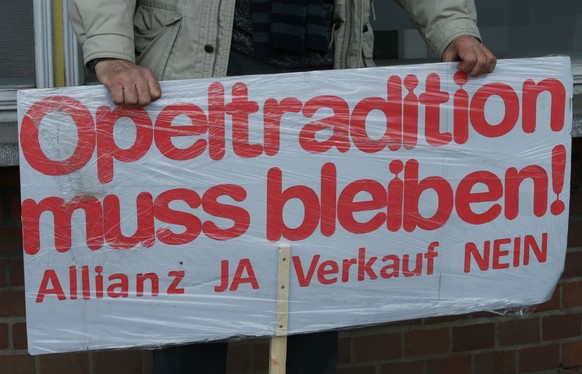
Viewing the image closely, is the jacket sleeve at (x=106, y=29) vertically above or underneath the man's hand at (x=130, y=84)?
above

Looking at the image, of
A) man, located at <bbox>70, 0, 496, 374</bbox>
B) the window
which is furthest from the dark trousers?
the window

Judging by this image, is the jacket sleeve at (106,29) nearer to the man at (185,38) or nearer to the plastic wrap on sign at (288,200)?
the man at (185,38)

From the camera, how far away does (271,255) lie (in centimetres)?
240

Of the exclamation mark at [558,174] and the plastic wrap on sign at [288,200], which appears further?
the exclamation mark at [558,174]

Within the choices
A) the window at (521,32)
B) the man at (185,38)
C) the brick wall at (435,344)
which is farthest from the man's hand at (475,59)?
the brick wall at (435,344)

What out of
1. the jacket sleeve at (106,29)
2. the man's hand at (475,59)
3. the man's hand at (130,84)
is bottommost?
the man's hand at (130,84)

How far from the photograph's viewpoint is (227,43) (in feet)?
8.09

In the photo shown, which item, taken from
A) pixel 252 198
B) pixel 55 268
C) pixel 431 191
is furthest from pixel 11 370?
pixel 431 191

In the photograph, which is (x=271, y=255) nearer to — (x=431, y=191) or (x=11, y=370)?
(x=431, y=191)

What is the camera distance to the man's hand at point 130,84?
2260 millimetres

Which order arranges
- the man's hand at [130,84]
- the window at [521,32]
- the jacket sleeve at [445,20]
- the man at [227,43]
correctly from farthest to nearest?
the window at [521,32] → the jacket sleeve at [445,20] → the man at [227,43] → the man's hand at [130,84]

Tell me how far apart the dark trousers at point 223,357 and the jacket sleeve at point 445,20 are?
84 cm

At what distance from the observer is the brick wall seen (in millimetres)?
3209

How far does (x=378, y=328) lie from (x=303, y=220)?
3.89 ft
